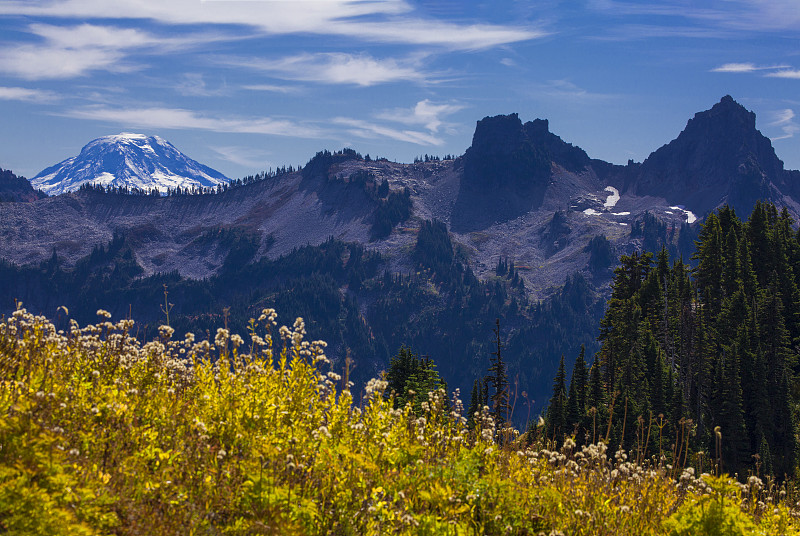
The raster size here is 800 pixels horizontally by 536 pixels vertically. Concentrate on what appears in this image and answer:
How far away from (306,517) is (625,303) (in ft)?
292

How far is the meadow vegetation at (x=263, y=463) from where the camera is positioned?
716 centimetres

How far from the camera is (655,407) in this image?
7081 centimetres

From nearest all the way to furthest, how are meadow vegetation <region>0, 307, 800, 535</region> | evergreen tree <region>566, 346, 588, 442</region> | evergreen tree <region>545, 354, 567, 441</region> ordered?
meadow vegetation <region>0, 307, 800, 535</region> < evergreen tree <region>545, 354, 567, 441</region> < evergreen tree <region>566, 346, 588, 442</region>

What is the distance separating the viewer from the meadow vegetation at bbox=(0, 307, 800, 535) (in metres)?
7.16

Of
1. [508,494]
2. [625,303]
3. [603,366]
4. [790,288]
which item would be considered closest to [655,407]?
[603,366]

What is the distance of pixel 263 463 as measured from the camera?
8102 mm

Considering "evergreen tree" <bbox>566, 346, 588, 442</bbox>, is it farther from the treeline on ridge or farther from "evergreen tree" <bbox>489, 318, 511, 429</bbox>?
"evergreen tree" <bbox>489, 318, 511, 429</bbox>

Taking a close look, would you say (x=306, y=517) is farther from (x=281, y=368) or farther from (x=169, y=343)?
(x=169, y=343)

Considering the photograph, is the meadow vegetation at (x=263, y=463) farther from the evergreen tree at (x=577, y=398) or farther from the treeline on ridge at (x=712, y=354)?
the evergreen tree at (x=577, y=398)

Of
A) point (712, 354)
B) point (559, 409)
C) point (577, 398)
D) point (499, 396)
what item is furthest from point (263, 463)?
point (712, 354)

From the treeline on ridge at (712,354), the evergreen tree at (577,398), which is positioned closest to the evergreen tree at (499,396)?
the treeline on ridge at (712,354)

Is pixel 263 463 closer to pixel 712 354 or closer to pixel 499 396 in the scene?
pixel 499 396

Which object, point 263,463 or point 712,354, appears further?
point 712,354

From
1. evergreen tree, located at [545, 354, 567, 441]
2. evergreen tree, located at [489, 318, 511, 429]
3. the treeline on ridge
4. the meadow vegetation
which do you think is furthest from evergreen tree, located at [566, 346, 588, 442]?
the meadow vegetation
